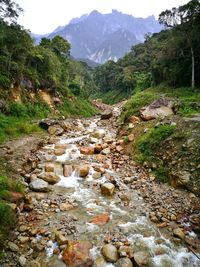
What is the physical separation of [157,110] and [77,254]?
1356cm

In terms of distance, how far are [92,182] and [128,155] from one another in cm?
382

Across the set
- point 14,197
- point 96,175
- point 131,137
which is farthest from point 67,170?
point 131,137

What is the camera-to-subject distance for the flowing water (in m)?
7.71

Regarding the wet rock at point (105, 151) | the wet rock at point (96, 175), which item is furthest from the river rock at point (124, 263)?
the wet rock at point (105, 151)

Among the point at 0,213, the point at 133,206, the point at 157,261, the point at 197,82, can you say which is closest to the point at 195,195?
the point at 133,206

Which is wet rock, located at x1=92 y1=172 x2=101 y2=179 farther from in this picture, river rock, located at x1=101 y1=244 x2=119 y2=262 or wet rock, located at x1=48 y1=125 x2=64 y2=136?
wet rock, located at x1=48 y1=125 x2=64 y2=136

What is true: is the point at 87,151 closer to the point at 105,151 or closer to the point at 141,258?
the point at 105,151

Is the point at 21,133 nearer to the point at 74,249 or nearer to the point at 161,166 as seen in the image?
the point at 161,166

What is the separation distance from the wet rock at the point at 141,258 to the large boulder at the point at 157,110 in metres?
11.7

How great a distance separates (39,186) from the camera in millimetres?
11266

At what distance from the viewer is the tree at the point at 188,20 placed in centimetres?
2715

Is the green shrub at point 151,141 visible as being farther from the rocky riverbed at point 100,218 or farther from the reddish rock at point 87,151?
the reddish rock at point 87,151

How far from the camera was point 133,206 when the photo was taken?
33.9 ft

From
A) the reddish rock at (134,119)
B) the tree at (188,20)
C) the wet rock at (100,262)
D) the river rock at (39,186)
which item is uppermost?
the tree at (188,20)
